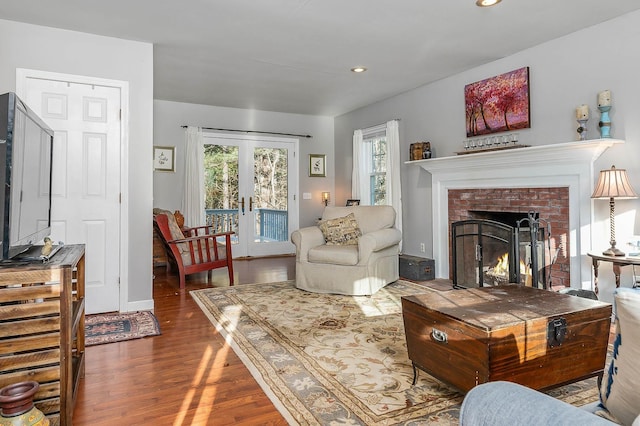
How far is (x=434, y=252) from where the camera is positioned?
16.6 feet

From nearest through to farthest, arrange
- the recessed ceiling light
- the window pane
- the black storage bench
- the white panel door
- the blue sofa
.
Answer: the blue sofa
the recessed ceiling light
the white panel door
the black storage bench
the window pane

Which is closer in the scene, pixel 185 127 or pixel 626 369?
pixel 626 369

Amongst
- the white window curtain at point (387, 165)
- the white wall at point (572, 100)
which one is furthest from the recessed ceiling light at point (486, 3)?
the white window curtain at point (387, 165)

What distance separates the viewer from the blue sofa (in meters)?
0.76

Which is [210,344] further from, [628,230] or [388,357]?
[628,230]

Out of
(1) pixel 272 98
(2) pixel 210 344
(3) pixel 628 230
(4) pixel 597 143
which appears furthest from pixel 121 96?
(3) pixel 628 230

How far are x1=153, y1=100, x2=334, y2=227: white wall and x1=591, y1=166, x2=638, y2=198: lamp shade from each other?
16.0 feet

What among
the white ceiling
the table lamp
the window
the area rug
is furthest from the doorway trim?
the table lamp

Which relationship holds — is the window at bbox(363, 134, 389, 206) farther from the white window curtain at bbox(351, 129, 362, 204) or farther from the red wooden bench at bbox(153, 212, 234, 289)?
the red wooden bench at bbox(153, 212, 234, 289)

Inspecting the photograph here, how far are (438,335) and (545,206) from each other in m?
2.54

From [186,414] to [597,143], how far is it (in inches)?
138

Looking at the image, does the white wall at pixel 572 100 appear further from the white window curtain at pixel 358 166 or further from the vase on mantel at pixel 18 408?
the vase on mantel at pixel 18 408

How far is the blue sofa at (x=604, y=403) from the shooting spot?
0.76 metres

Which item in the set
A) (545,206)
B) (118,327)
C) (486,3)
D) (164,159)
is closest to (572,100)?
(545,206)
